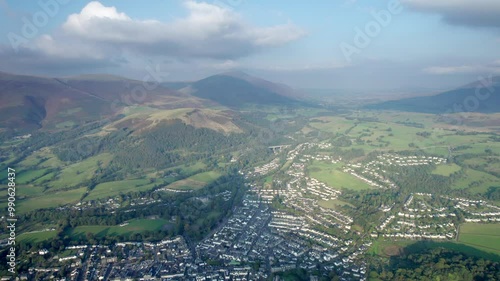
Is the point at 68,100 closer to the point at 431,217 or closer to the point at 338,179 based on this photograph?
the point at 338,179

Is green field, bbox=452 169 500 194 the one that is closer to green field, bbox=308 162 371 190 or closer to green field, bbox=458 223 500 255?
green field, bbox=458 223 500 255

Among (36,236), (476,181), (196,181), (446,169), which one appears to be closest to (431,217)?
(476,181)

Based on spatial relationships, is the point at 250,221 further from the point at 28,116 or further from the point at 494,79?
the point at 494,79

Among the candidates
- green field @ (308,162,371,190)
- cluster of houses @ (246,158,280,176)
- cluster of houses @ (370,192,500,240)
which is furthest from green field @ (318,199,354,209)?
cluster of houses @ (246,158,280,176)

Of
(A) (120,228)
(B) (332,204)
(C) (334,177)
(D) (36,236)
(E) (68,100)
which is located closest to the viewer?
(D) (36,236)

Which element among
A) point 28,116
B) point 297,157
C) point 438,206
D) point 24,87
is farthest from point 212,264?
point 24,87

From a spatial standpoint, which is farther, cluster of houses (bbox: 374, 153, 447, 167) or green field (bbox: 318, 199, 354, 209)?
cluster of houses (bbox: 374, 153, 447, 167)
